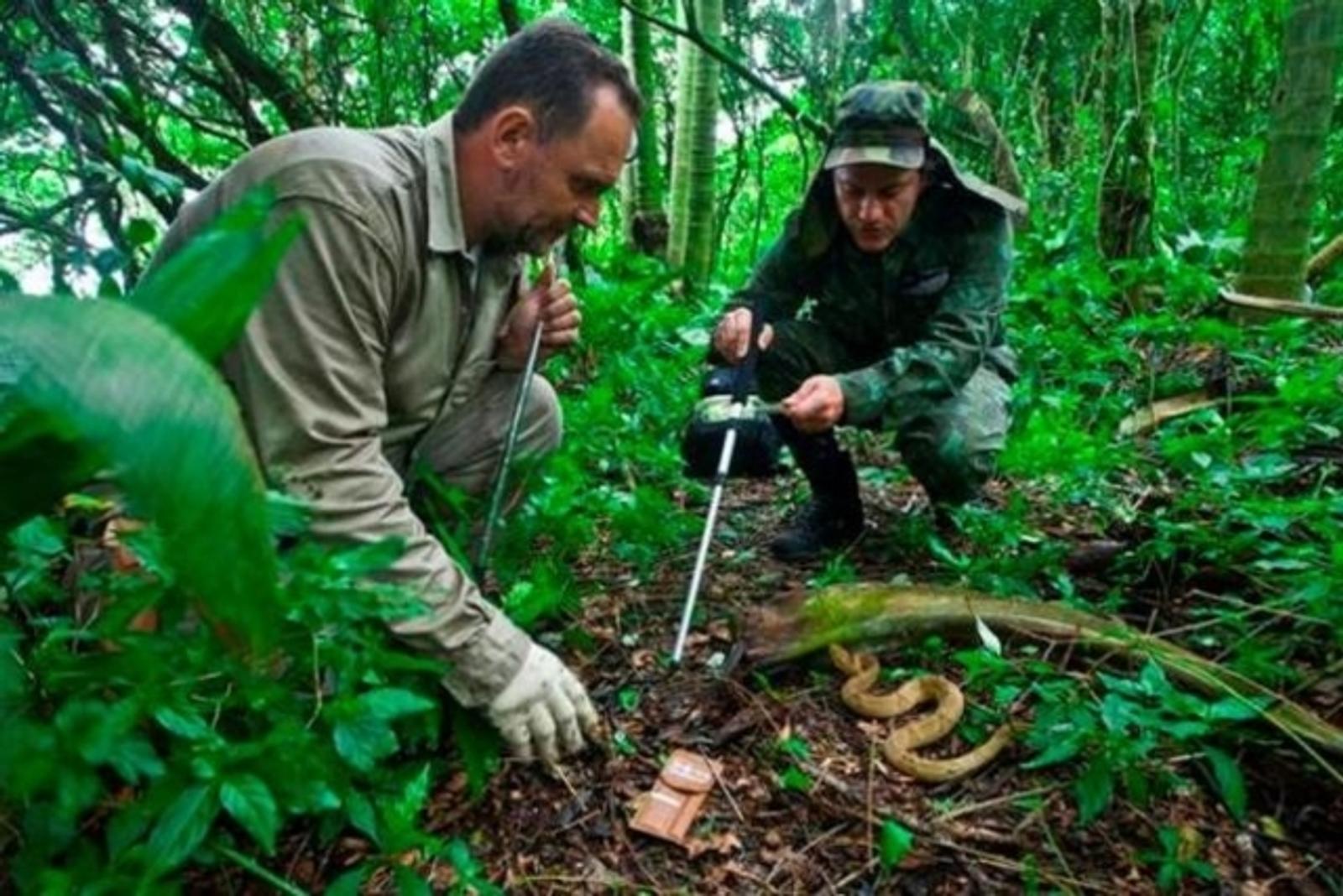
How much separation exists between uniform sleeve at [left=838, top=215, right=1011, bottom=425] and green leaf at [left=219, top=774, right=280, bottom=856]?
6.38 feet

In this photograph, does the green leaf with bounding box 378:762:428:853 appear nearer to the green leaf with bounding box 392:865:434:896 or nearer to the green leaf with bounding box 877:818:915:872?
the green leaf with bounding box 392:865:434:896

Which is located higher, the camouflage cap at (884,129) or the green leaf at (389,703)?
the camouflage cap at (884,129)

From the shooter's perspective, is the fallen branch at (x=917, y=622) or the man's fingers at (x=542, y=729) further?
the fallen branch at (x=917, y=622)

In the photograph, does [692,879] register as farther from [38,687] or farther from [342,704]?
[38,687]

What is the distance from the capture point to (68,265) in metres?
1.94

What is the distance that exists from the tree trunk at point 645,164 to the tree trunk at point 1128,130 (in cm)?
292

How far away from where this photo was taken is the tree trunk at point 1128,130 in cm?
543

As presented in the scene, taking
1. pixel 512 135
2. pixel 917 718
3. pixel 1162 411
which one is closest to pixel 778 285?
pixel 512 135

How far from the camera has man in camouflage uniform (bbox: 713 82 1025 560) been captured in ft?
9.55

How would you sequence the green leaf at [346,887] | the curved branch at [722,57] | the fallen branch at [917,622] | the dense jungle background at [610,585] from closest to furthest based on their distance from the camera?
the dense jungle background at [610,585]
the green leaf at [346,887]
the fallen branch at [917,622]
the curved branch at [722,57]

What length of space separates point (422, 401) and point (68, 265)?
0.84 meters

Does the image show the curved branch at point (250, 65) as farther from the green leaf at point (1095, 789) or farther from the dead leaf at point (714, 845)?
the green leaf at point (1095, 789)

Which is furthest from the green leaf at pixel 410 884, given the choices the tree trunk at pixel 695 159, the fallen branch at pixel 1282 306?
the tree trunk at pixel 695 159

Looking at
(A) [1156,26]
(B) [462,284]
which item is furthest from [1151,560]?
(A) [1156,26]
